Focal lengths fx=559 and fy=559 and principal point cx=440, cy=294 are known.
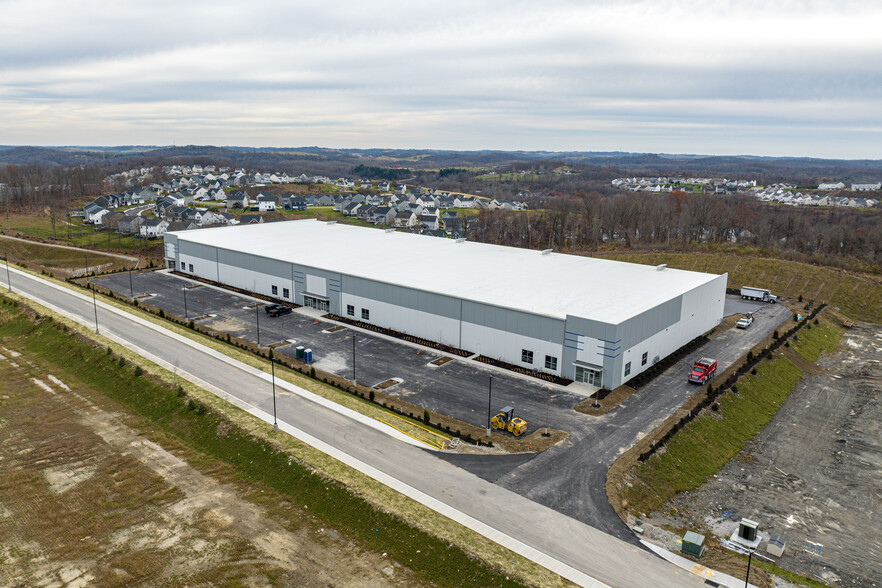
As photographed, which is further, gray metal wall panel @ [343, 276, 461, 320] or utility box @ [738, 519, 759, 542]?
gray metal wall panel @ [343, 276, 461, 320]

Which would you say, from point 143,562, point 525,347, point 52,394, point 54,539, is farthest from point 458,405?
point 52,394

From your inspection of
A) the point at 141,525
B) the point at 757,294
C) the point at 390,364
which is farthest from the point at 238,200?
the point at 141,525

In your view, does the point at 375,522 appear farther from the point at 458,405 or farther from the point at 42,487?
the point at 42,487

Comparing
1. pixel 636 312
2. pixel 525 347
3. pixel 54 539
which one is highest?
pixel 636 312

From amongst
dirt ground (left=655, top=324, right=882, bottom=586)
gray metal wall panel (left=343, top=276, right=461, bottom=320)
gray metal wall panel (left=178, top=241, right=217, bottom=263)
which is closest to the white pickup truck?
dirt ground (left=655, top=324, right=882, bottom=586)

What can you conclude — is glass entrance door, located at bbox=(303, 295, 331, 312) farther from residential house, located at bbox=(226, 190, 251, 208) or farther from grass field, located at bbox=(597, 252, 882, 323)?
residential house, located at bbox=(226, 190, 251, 208)

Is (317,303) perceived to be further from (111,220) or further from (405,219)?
(405,219)

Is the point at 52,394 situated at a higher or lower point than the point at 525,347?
lower
